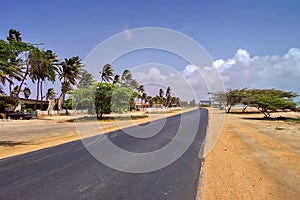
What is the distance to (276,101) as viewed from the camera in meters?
36.8

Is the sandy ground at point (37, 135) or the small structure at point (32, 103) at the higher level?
the small structure at point (32, 103)

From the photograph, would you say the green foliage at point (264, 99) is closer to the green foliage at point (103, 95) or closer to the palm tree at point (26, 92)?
the green foliage at point (103, 95)

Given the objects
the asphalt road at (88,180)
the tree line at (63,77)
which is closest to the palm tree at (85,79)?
the tree line at (63,77)

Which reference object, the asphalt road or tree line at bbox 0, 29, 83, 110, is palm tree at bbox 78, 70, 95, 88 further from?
the asphalt road

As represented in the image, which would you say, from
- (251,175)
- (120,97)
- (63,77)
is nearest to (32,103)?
(63,77)

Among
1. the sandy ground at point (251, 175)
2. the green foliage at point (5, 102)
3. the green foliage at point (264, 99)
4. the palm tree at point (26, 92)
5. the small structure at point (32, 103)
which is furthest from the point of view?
the palm tree at point (26, 92)

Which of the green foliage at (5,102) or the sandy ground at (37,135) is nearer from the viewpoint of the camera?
the sandy ground at (37,135)

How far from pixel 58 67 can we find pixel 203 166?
2101 inches

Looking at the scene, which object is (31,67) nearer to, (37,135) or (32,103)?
(37,135)

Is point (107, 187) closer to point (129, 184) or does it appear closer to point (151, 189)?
point (129, 184)

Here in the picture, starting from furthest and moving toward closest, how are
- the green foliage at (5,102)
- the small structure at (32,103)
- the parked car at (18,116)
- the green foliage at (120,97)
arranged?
the small structure at (32,103)
the green foliage at (5,102)
the parked car at (18,116)
the green foliage at (120,97)

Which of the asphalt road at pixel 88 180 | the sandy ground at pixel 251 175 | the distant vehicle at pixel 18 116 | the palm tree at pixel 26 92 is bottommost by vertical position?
the sandy ground at pixel 251 175

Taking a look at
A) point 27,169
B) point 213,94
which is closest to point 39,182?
point 27,169

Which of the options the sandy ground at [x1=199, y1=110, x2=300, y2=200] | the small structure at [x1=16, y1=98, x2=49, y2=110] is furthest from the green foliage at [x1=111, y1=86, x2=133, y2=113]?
the sandy ground at [x1=199, y1=110, x2=300, y2=200]
